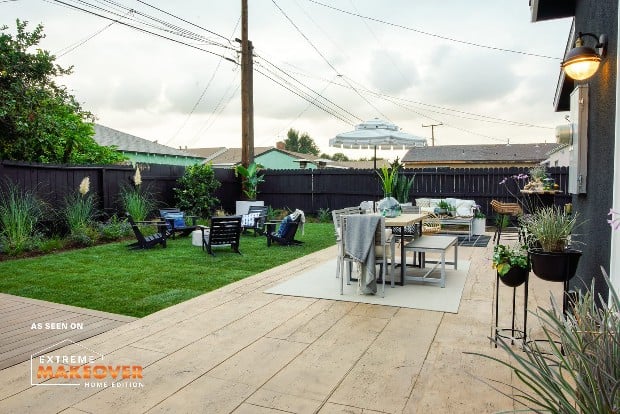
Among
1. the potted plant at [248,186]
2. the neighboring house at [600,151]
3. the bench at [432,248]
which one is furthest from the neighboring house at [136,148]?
the neighboring house at [600,151]

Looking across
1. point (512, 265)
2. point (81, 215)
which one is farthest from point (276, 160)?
point (512, 265)

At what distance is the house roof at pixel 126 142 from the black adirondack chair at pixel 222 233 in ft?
46.6

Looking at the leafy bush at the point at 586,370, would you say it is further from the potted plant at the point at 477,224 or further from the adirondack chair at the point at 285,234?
the potted plant at the point at 477,224

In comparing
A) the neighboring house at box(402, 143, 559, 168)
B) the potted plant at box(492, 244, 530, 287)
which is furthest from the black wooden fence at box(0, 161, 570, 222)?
the neighboring house at box(402, 143, 559, 168)

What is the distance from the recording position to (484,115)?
92.5 ft

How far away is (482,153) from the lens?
29750mm

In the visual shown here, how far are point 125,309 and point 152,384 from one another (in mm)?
1814

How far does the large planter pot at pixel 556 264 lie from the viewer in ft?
9.32

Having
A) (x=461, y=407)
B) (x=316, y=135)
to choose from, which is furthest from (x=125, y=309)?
(x=316, y=135)

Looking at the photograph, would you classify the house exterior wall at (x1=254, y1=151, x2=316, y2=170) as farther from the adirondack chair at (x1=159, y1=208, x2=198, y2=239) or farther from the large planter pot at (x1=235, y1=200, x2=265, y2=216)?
the adirondack chair at (x1=159, y1=208, x2=198, y2=239)

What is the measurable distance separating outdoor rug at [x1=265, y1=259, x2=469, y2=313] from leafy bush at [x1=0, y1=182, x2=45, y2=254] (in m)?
5.19

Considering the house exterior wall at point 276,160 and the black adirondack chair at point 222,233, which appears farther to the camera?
the house exterior wall at point 276,160

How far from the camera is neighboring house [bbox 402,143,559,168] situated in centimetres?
2741

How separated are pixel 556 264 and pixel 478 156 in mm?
28471
